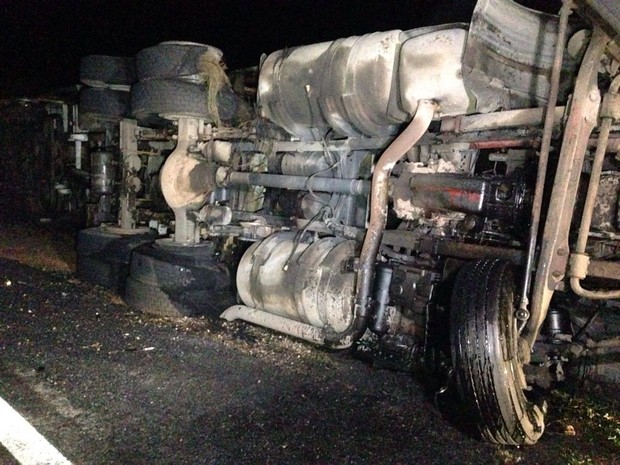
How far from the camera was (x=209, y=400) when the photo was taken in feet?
8.75

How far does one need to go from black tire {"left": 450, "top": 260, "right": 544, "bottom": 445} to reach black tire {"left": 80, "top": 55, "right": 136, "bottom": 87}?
4385mm

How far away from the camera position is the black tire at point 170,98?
13.7ft

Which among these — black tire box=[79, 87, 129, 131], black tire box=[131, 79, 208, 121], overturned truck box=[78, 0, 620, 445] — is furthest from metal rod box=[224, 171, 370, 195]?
black tire box=[79, 87, 129, 131]

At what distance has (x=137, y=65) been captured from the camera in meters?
4.43

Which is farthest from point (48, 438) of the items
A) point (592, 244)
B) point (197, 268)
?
point (592, 244)

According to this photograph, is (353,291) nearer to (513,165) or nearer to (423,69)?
(513,165)

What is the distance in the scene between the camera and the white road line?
200 cm

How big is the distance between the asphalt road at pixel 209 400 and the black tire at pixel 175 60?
2173 mm

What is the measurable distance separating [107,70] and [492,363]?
4.77 meters

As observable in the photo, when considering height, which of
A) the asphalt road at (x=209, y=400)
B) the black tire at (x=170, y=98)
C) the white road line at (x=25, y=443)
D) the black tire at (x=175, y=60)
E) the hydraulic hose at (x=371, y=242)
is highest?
the black tire at (x=175, y=60)

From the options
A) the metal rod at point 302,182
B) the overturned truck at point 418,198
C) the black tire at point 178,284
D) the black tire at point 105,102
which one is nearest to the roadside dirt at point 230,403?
the overturned truck at point 418,198

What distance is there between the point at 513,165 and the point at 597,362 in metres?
1.24

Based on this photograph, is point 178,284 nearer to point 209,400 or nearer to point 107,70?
point 209,400

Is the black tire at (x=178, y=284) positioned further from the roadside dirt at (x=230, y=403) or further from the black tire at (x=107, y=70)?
the black tire at (x=107, y=70)
